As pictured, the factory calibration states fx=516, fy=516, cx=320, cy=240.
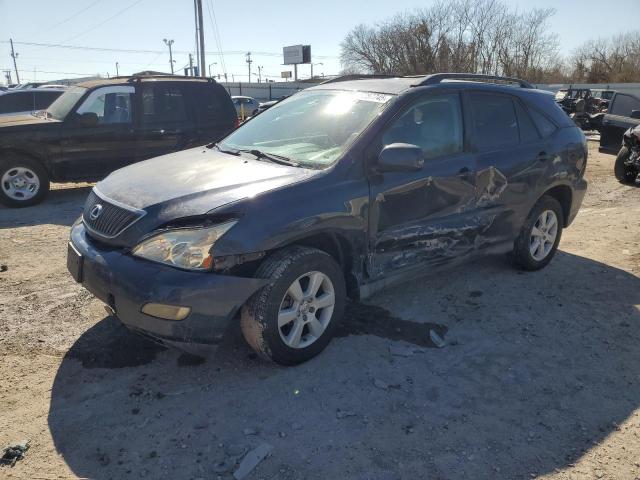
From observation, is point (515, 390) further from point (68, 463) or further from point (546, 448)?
point (68, 463)

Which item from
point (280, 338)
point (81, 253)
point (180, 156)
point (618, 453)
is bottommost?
point (618, 453)

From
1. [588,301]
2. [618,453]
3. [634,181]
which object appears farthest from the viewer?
[634,181]

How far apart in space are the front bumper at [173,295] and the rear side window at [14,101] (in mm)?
10698

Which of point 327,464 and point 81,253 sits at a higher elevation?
point 81,253

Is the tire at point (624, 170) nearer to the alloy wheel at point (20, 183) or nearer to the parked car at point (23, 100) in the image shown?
the alloy wheel at point (20, 183)

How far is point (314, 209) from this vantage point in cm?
317

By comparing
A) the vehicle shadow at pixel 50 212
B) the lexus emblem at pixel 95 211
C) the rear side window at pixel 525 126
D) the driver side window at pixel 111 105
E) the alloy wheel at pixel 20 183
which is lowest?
the vehicle shadow at pixel 50 212

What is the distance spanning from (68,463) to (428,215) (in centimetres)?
276

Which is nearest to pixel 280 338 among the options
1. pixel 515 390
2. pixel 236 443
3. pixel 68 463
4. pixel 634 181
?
pixel 236 443

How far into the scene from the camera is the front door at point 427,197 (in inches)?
142

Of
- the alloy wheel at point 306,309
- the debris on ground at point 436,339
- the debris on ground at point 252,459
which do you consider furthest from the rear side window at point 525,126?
the debris on ground at point 252,459

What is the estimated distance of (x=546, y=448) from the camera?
265cm

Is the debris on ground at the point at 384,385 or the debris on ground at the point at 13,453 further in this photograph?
the debris on ground at the point at 384,385

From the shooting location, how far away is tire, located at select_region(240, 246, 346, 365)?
3020 mm
